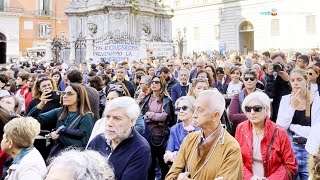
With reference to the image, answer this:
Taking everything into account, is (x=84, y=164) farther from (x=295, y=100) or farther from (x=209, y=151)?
(x=295, y=100)

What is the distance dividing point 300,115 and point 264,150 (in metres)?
1.39

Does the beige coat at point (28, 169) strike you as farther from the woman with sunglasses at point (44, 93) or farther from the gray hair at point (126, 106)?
the woman with sunglasses at point (44, 93)

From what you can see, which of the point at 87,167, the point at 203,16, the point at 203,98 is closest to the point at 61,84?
the point at 203,98

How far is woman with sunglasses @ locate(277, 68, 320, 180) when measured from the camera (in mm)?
5820

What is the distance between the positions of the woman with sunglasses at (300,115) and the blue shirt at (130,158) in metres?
2.40

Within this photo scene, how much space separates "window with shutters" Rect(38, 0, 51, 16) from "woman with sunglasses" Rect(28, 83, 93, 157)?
2071 inches

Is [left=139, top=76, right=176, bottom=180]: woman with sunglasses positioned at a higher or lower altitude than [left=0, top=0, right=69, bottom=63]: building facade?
lower

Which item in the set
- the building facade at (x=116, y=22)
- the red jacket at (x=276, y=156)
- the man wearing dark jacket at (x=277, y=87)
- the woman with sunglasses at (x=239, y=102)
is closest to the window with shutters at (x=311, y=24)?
the building facade at (x=116, y=22)

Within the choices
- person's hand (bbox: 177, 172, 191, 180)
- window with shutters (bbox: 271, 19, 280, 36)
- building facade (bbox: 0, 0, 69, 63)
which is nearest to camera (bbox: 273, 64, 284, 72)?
person's hand (bbox: 177, 172, 191, 180)

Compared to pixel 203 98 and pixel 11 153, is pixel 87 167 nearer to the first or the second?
pixel 203 98

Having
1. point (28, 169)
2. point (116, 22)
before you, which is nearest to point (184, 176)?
point (28, 169)

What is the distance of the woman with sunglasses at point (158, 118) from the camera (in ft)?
24.6

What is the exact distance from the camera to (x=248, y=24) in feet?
156

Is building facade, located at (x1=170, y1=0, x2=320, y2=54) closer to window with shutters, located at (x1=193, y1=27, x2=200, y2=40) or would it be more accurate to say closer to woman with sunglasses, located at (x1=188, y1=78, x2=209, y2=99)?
window with shutters, located at (x1=193, y1=27, x2=200, y2=40)
